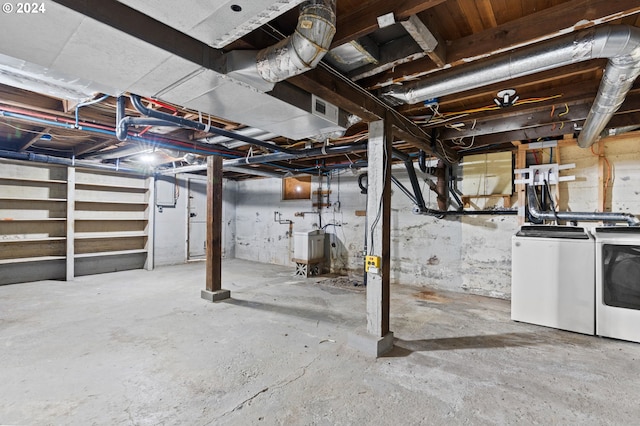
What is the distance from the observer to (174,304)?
3.60 metres

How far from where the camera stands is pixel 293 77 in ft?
5.90

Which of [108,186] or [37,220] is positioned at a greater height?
[108,186]

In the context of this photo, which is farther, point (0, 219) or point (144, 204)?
point (144, 204)

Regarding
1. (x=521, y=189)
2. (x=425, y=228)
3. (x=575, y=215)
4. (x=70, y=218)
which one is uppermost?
(x=521, y=189)

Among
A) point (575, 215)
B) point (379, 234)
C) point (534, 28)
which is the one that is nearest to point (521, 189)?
point (575, 215)

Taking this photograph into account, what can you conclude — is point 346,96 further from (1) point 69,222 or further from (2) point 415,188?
(1) point 69,222

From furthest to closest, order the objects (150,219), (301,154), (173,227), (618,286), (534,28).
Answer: (173,227) → (150,219) → (301,154) → (618,286) → (534,28)

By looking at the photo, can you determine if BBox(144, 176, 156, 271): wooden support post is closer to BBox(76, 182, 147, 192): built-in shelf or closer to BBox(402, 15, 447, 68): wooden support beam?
BBox(76, 182, 147, 192): built-in shelf

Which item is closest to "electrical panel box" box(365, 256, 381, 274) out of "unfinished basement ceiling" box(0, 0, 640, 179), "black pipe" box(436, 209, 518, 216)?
"unfinished basement ceiling" box(0, 0, 640, 179)

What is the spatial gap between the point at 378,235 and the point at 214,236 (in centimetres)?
231

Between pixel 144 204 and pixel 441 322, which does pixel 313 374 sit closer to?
Result: pixel 441 322

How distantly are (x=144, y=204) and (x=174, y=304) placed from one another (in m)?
3.24

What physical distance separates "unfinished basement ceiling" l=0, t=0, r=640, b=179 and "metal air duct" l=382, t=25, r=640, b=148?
0.18 ft

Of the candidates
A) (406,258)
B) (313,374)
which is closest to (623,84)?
(313,374)
